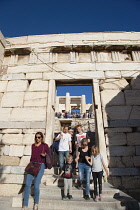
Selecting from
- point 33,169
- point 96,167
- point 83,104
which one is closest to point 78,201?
point 96,167

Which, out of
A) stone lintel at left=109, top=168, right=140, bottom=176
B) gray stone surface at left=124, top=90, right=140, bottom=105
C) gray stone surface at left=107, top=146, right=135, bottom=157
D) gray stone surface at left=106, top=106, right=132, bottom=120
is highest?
gray stone surface at left=124, top=90, right=140, bottom=105

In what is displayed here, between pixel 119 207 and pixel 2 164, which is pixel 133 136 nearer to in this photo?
pixel 119 207

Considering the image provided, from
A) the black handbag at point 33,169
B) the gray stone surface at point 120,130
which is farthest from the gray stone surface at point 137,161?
the black handbag at point 33,169

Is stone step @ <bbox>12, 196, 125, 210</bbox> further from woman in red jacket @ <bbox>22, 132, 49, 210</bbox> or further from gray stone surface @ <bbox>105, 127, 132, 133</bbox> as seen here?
gray stone surface @ <bbox>105, 127, 132, 133</bbox>

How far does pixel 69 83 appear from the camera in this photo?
6836 millimetres

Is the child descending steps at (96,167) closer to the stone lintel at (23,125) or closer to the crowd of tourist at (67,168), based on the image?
the crowd of tourist at (67,168)

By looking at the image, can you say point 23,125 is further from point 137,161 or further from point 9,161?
point 137,161

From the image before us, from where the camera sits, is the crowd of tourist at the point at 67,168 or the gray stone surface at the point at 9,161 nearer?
the crowd of tourist at the point at 67,168

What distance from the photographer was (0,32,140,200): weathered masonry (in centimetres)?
504

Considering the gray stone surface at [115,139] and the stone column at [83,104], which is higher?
the stone column at [83,104]

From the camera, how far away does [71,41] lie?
7.55 meters

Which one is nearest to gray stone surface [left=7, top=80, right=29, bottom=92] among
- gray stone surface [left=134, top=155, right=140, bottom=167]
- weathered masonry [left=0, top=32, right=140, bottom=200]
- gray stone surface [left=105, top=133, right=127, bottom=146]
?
weathered masonry [left=0, top=32, right=140, bottom=200]

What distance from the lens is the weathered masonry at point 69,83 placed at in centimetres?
504

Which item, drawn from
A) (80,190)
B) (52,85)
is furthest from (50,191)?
(52,85)
